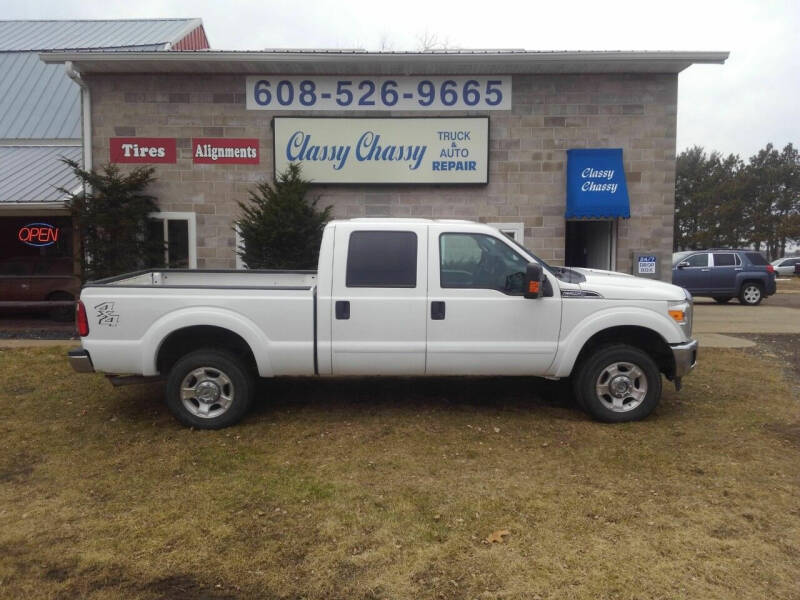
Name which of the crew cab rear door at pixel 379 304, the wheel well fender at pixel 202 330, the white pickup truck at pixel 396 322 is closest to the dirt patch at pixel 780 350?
the white pickup truck at pixel 396 322

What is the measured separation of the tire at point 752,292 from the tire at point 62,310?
57.3 feet

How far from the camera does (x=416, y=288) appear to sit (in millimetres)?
5711

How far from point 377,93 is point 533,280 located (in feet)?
22.3

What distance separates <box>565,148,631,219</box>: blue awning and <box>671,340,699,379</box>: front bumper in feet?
18.2

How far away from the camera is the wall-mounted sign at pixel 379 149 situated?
11117 millimetres

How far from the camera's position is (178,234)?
11.5 meters

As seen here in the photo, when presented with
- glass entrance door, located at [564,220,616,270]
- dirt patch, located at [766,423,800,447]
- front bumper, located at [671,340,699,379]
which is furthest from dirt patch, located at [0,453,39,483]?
glass entrance door, located at [564,220,616,270]

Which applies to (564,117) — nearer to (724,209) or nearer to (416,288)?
(416,288)

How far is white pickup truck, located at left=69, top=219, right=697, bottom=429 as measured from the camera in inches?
221

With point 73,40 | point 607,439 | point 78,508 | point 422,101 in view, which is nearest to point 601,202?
point 422,101

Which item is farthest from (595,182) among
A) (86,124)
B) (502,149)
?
(86,124)

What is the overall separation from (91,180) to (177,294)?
612 centimetres

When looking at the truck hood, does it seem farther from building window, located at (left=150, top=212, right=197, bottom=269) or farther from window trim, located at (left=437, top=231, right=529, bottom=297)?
building window, located at (left=150, top=212, right=197, bottom=269)

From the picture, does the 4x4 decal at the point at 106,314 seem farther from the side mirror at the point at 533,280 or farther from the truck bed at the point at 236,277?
the side mirror at the point at 533,280
